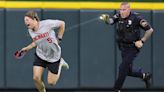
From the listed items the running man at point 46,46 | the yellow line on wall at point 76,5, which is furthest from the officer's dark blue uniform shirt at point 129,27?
the yellow line on wall at point 76,5

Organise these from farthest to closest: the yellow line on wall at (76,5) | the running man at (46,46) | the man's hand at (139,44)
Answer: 1. the yellow line on wall at (76,5)
2. the man's hand at (139,44)
3. the running man at (46,46)

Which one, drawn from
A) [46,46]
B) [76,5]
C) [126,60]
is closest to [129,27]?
[126,60]

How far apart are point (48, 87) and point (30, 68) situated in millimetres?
483

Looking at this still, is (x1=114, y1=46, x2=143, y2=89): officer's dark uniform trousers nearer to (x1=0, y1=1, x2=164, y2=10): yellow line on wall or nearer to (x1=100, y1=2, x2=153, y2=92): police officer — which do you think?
(x1=100, y1=2, x2=153, y2=92): police officer

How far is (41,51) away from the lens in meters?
9.69

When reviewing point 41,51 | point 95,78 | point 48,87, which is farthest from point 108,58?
point 41,51

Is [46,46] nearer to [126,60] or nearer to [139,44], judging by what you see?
[126,60]

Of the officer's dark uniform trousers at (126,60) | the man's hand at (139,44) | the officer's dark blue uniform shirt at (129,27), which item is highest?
the officer's dark blue uniform shirt at (129,27)

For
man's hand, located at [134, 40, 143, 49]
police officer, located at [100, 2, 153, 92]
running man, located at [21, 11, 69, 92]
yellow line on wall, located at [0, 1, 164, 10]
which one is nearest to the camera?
running man, located at [21, 11, 69, 92]

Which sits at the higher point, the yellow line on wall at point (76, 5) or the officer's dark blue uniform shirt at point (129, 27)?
the yellow line on wall at point (76, 5)

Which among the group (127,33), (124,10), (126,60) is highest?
(124,10)

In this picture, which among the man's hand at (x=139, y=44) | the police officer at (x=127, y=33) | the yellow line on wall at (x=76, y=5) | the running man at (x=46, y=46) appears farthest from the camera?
the yellow line on wall at (x=76, y=5)

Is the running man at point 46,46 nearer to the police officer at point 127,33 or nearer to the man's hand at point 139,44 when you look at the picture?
the police officer at point 127,33

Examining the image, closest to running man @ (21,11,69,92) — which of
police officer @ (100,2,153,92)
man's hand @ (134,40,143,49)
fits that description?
police officer @ (100,2,153,92)
